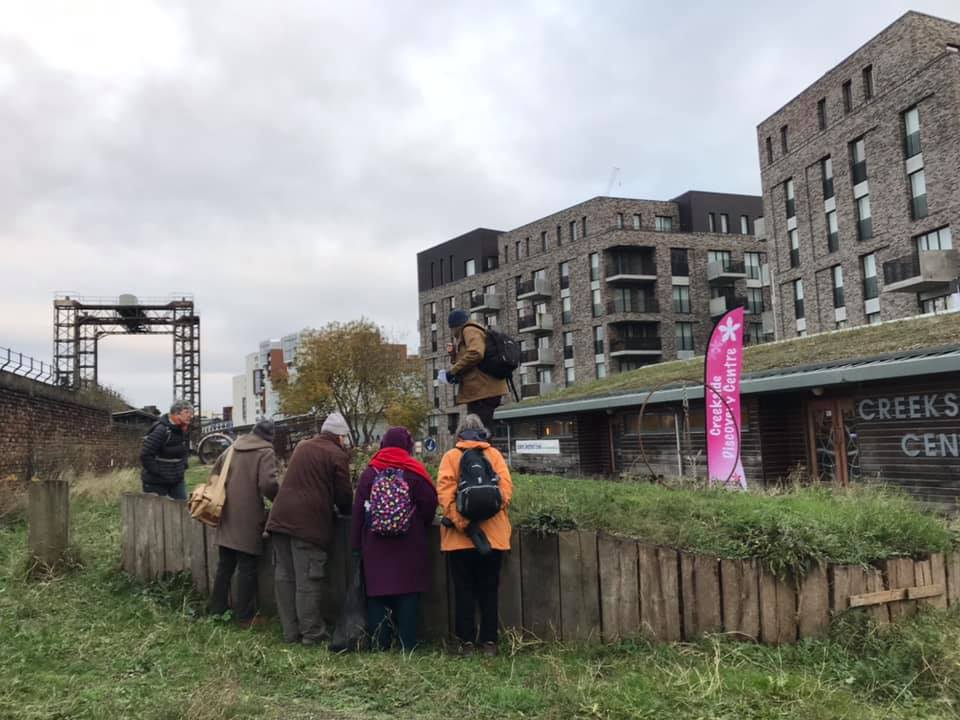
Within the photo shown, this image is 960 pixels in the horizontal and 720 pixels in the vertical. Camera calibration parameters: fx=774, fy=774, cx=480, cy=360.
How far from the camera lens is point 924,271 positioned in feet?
99.2

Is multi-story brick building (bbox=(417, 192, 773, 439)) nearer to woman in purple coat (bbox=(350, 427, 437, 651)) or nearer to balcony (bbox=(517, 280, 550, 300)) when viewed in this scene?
balcony (bbox=(517, 280, 550, 300))

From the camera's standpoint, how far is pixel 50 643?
553 centimetres

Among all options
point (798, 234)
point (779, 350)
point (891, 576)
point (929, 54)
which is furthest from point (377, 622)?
point (798, 234)

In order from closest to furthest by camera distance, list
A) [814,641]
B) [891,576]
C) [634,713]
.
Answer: [634,713] < [814,641] < [891,576]

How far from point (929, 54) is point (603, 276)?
80.8 feet

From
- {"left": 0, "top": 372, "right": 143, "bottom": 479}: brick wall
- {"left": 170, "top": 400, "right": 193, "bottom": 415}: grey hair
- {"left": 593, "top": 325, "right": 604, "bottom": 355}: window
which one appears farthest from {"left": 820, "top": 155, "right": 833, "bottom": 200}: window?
{"left": 170, "top": 400, "right": 193, "bottom": 415}: grey hair

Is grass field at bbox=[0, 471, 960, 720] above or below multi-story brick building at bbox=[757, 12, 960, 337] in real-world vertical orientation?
below

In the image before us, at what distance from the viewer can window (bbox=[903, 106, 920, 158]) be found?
32469 mm

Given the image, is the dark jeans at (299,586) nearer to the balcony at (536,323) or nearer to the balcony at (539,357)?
the balcony at (539,357)

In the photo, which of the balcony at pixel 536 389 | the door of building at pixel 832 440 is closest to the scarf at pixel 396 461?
the door of building at pixel 832 440

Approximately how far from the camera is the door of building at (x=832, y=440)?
14.3 meters

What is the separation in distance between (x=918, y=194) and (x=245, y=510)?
112 ft

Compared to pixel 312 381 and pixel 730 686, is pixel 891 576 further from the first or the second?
pixel 312 381

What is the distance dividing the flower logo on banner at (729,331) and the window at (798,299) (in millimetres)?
30639
